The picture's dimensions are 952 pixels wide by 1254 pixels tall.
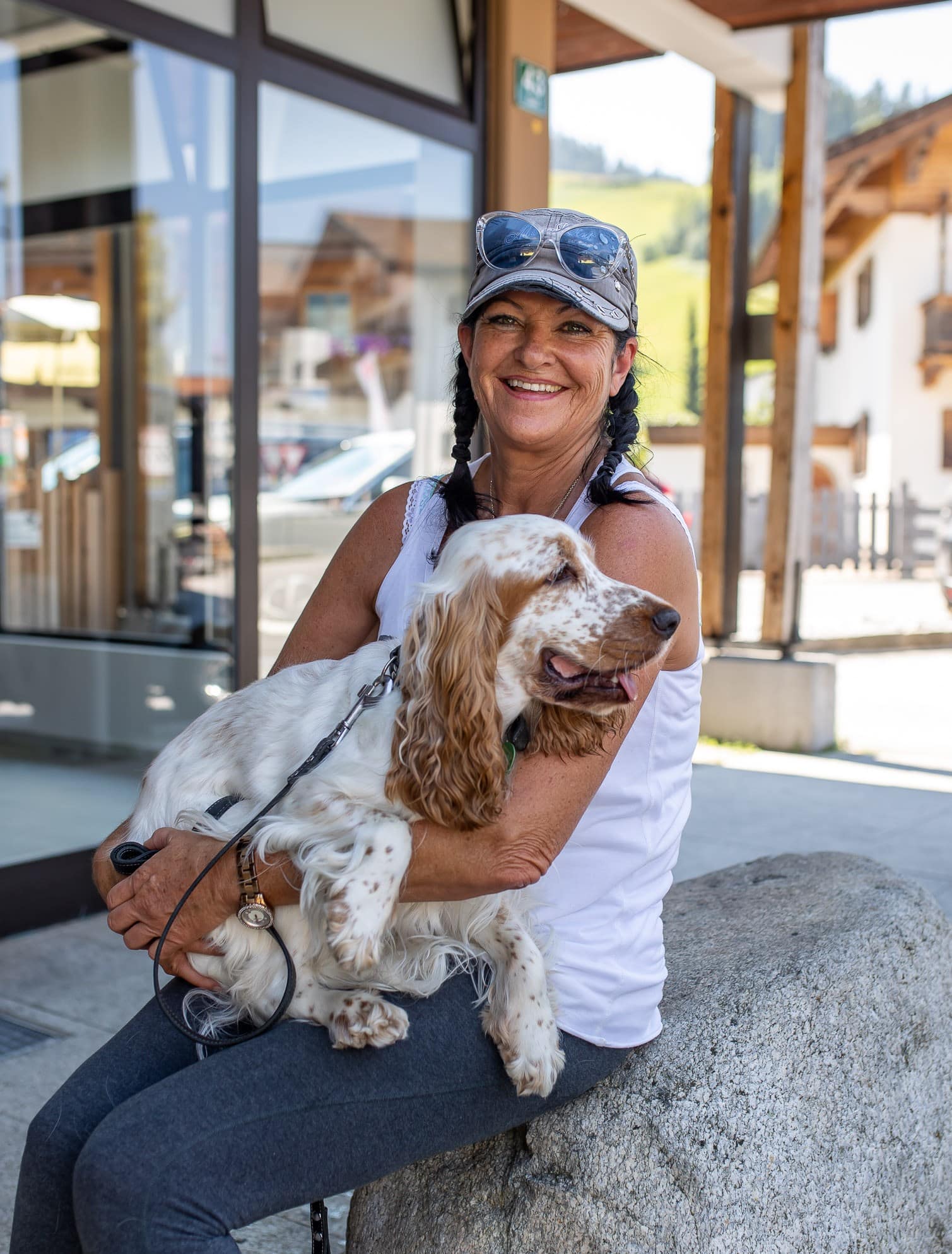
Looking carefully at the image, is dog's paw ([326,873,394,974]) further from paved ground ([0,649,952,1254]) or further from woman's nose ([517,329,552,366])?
paved ground ([0,649,952,1254])

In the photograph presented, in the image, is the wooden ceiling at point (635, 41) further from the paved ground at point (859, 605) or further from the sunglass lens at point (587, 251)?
the sunglass lens at point (587, 251)

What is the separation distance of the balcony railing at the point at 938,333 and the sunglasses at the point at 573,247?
2431 centimetres

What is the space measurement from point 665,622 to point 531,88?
5696 mm

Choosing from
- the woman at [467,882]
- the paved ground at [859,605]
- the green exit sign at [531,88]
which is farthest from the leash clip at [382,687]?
the paved ground at [859,605]

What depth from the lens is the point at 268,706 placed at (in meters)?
2.21

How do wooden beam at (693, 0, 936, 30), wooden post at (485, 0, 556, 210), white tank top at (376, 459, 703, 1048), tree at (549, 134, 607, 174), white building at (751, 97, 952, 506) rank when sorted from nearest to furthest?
white tank top at (376, 459, 703, 1048)
wooden post at (485, 0, 556, 210)
wooden beam at (693, 0, 936, 30)
white building at (751, 97, 952, 506)
tree at (549, 134, 607, 174)

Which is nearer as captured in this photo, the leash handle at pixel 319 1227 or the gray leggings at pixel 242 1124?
the gray leggings at pixel 242 1124

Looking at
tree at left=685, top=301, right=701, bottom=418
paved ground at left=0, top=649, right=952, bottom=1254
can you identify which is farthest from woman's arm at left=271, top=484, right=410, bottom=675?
tree at left=685, top=301, right=701, bottom=418

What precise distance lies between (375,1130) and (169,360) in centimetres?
699

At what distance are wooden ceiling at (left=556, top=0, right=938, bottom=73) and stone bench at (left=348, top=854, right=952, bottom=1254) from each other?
20.1 feet

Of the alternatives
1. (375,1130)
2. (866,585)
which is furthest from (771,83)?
(866,585)

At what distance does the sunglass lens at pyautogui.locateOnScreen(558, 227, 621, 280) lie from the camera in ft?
7.16

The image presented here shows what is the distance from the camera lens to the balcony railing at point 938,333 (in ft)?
80.5

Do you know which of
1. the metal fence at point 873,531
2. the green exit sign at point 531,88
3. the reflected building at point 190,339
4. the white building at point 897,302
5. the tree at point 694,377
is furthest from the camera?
the tree at point 694,377
